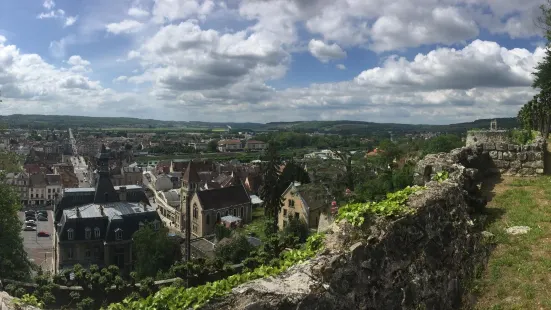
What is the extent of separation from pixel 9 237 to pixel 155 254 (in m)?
12.2

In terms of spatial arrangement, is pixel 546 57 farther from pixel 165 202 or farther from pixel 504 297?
pixel 165 202

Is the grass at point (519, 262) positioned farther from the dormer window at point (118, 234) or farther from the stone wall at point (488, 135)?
the dormer window at point (118, 234)

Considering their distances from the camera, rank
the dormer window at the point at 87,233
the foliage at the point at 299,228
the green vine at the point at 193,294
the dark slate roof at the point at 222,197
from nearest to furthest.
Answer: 1. the green vine at the point at 193,294
2. the foliage at the point at 299,228
3. the dormer window at the point at 87,233
4. the dark slate roof at the point at 222,197

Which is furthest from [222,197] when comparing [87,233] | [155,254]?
[155,254]

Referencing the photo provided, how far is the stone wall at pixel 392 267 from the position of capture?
5363mm

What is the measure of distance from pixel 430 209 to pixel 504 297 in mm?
1807

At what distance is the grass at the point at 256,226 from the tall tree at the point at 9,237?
2651 centimetres

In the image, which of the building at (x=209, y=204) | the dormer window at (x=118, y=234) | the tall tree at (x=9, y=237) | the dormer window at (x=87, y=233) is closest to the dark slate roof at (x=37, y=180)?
the building at (x=209, y=204)

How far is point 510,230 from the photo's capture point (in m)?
9.23

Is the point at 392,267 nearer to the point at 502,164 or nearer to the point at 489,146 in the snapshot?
the point at 502,164

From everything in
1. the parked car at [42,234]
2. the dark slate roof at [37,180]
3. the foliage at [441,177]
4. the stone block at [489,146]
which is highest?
the stone block at [489,146]

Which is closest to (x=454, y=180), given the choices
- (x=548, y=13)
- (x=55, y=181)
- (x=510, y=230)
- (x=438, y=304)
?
(x=510, y=230)

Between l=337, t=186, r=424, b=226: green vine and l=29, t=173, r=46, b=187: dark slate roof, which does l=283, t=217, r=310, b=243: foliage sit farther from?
l=29, t=173, r=46, b=187: dark slate roof

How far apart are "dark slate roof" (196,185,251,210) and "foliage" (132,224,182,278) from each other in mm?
21859
